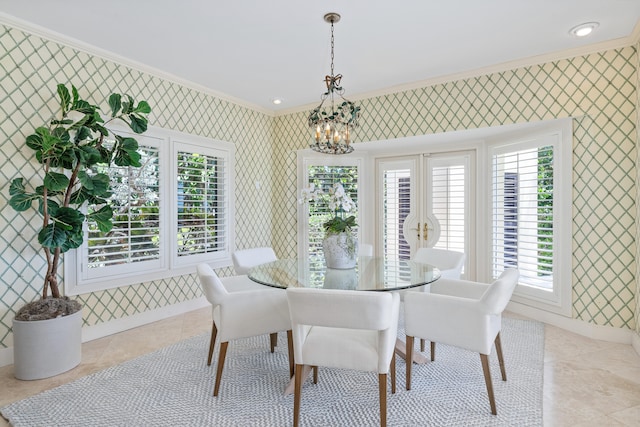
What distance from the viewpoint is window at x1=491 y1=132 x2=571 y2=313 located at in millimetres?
3475

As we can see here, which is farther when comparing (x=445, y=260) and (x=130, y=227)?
(x=130, y=227)

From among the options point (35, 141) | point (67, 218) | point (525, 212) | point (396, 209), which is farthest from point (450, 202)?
point (35, 141)

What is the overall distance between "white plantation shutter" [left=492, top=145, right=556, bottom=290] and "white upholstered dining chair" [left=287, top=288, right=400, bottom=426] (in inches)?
96.8

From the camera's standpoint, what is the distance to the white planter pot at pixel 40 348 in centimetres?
252

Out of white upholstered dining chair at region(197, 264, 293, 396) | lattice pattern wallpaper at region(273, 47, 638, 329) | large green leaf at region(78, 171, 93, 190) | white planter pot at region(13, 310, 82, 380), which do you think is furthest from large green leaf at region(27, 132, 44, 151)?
lattice pattern wallpaper at region(273, 47, 638, 329)

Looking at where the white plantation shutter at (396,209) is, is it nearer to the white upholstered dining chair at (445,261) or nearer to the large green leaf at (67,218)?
the white upholstered dining chair at (445,261)

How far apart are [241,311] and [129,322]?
1.99m

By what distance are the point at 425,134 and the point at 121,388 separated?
3846mm

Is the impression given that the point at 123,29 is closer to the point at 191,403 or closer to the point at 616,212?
the point at 191,403

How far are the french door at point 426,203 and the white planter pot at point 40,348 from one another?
3818 mm

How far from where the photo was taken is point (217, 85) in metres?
4.24

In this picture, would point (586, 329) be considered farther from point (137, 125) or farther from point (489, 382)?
point (137, 125)

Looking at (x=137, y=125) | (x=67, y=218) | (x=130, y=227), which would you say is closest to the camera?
(x=67, y=218)

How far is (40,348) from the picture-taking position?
2.54 m
